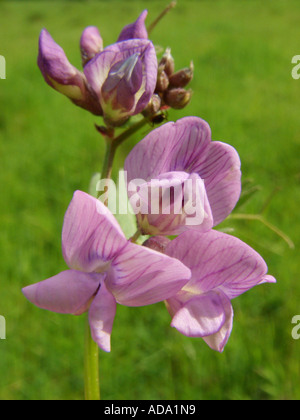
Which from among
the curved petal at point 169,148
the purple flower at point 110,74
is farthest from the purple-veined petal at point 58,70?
the curved petal at point 169,148

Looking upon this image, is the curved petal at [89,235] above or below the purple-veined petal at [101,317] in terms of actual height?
above

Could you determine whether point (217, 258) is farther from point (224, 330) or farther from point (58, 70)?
point (58, 70)

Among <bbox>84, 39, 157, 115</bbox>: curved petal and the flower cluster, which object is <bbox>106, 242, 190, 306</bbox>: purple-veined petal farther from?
<bbox>84, 39, 157, 115</bbox>: curved petal

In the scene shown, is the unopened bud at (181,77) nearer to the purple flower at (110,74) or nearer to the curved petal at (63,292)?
the purple flower at (110,74)

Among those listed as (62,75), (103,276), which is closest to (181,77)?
(62,75)

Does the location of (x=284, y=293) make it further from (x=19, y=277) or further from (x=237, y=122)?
(x=237, y=122)

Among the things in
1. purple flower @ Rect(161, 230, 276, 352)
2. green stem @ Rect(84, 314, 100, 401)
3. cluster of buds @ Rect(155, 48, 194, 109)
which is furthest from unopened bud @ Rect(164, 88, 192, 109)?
green stem @ Rect(84, 314, 100, 401)
